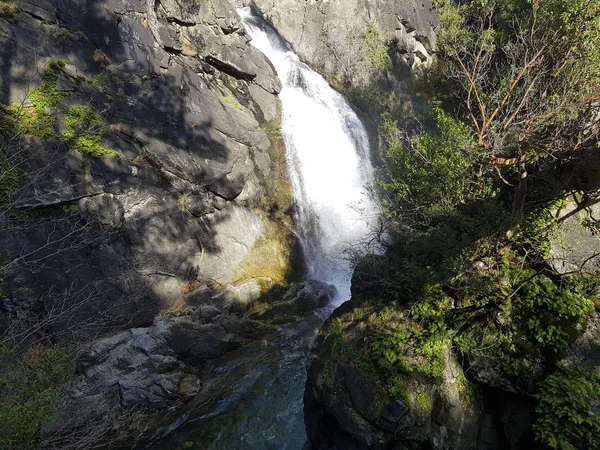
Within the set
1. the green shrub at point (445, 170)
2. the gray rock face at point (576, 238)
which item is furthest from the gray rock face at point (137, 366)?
the gray rock face at point (576, 238)

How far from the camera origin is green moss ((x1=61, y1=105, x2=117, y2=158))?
9898mm

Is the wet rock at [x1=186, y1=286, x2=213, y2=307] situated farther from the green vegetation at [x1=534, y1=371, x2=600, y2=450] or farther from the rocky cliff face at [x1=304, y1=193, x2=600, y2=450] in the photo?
the green vegetation at [x1=534, y1=371, x2=600, y2=450]

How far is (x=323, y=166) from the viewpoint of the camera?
16.2 metres

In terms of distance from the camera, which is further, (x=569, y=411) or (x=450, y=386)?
(x=450, y=386)

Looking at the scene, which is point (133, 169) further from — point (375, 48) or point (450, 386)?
→ point (375, 48)

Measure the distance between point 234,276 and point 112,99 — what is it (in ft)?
23.2

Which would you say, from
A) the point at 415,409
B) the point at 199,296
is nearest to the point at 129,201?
the point at 199,296

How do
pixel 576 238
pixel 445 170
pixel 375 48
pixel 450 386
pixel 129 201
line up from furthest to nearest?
1. pixel 375 48
2. pixel 129 201
3. pixel 445 170
4. pixel 576 238
5. pixel 450 386

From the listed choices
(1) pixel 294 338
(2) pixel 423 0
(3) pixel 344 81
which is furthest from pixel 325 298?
(2) pixel 423 0

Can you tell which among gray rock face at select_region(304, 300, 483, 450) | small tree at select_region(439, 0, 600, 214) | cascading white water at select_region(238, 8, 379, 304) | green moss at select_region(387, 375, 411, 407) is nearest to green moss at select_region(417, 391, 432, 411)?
gray rock face at select_region(304, 300, 483, 450)

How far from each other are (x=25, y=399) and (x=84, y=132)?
301 inches

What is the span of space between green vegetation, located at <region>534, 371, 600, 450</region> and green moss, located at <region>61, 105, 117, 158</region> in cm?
1177

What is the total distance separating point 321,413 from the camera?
577cm

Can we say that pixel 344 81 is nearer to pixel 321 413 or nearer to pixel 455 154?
pixel 455 154
